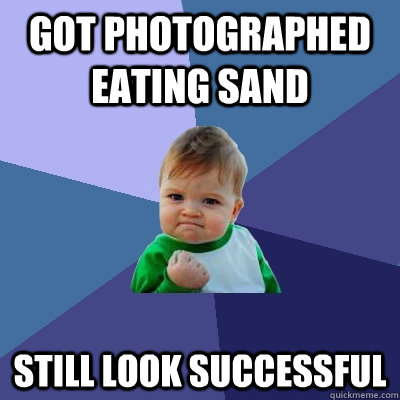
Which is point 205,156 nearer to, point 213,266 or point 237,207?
point 237,207

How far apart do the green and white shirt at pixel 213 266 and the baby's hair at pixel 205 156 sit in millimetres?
246

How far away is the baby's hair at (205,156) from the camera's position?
346cm

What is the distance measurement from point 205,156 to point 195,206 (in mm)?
205

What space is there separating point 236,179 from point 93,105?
76 cm

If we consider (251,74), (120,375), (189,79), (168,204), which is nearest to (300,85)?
(251,74)

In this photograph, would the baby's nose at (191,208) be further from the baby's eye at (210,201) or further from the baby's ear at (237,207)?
the baby's ear at (237,207)

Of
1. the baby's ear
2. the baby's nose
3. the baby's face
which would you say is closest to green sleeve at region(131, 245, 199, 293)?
the baby's face

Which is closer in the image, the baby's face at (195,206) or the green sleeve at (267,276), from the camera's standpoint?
the baby's face at (195,206)

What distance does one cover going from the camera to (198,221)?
11.4 ft

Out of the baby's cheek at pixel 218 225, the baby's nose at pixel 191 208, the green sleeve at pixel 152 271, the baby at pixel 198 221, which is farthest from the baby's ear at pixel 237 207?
the green sleeve at pixel 152 271

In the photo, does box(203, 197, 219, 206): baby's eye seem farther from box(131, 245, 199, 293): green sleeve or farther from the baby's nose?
box(131, 245, 199, 293): green sleeve

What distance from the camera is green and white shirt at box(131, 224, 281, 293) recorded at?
3.53 meters

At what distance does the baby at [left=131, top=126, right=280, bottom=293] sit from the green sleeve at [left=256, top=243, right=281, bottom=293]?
0.09 meters

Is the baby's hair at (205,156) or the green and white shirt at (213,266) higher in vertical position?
the baby's hair at (205,156)
